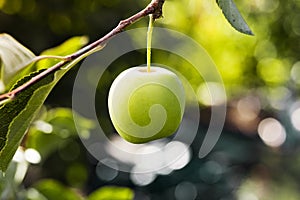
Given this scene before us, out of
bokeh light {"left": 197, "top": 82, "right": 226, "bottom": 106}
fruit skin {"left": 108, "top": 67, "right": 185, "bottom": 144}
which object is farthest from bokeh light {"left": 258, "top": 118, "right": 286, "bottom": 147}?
fruit skin {"left": 108, "top": 67, "right": 185, "bottom": 144}

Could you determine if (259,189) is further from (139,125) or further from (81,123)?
(139,125)

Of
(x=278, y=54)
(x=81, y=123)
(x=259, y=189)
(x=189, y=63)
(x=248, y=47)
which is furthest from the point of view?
(x=248, y=47)

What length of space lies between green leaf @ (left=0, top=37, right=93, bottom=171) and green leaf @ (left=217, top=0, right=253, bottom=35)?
165 millimetres

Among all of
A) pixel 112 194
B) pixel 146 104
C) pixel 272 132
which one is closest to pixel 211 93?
pixel 272 132

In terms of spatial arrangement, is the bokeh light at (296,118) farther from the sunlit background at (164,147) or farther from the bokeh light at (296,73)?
the bokeh light at (296,73)

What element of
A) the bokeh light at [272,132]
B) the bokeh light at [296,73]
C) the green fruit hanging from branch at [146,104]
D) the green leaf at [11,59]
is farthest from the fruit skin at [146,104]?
the bokeh light at [296,73]

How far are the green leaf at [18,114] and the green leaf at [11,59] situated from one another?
0.02m

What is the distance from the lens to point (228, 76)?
4172 mm

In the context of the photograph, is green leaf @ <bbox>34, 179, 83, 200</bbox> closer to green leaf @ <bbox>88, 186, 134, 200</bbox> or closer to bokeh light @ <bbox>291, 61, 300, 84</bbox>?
green leaf @ <bbox>88, 186, 134, 200</bbox>

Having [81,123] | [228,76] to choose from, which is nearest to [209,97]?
[228,76]

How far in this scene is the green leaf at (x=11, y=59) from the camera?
0.62 meters

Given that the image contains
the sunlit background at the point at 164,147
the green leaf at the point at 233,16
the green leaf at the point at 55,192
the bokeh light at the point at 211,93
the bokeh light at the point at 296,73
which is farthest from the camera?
the bokeh light at the point at 296,73

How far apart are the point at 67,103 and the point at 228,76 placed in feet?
6.21

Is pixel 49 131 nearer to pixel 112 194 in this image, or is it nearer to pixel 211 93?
pixel 112 194
